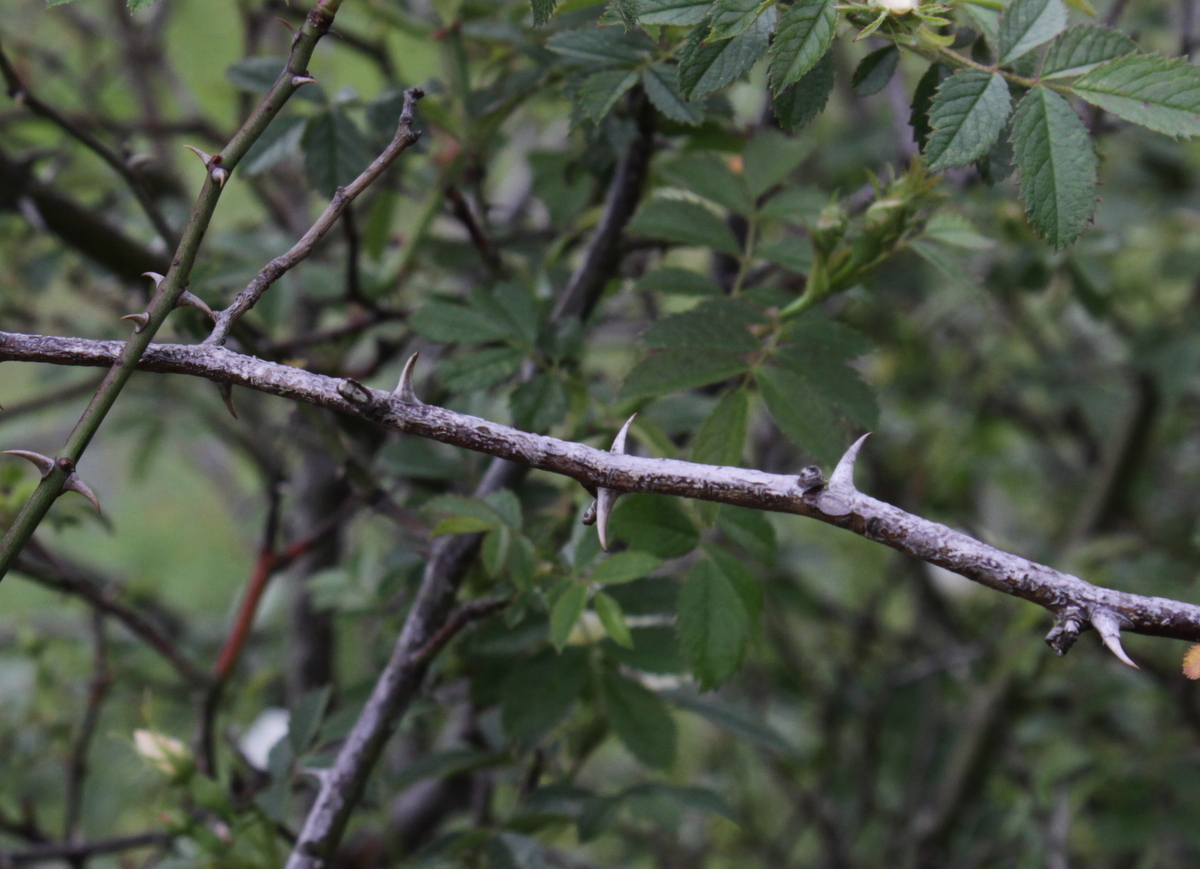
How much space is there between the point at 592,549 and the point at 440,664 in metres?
0.35

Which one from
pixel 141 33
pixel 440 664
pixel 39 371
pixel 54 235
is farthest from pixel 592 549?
pixel 141 33

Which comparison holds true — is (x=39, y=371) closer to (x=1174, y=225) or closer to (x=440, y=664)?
(x=440, y=664)

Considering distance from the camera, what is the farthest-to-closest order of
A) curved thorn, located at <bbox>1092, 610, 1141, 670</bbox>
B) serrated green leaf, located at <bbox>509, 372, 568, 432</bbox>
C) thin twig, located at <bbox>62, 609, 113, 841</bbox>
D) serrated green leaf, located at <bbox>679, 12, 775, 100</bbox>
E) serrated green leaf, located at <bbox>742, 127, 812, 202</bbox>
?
1. thin twig, located at <bbox>62, 609, 113, 841</bbox>
2. serrated green leaf, located at <bbox>742, 127, 812, 202</bbox>
3. serrated green leaf, located at <bbox>509, 372, 568, 432</bbox>
4. serrated green leaf, located at <bbox>679, 12, 775, 100</bbox>
5. curved thorn, located at <bbox>1092, 610, 1141, 670</bbox>

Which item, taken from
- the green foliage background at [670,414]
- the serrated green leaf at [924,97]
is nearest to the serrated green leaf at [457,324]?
the green foliage background at [670,414]

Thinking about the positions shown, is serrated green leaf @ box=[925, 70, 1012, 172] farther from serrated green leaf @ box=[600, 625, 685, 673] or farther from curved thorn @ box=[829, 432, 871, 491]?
serrated green leaf @ box=[600, 625, 685, 673]

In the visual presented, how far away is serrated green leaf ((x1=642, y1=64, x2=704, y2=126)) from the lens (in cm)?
94

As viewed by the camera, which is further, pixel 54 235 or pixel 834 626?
pixel 834 626

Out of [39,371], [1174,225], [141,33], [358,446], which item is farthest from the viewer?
[141,33]

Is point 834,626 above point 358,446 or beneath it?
above

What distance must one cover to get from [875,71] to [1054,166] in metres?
0.19

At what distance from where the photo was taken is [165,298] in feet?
2.20

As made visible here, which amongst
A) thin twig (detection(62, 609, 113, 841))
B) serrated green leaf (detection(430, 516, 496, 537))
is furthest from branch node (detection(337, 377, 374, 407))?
thin twig (detection(62, 609, 113, 841))

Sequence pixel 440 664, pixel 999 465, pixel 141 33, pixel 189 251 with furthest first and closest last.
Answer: pixel 141 33
pixel 999 465
pixel 440 664
pixel 189 251

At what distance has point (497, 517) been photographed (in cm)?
95
